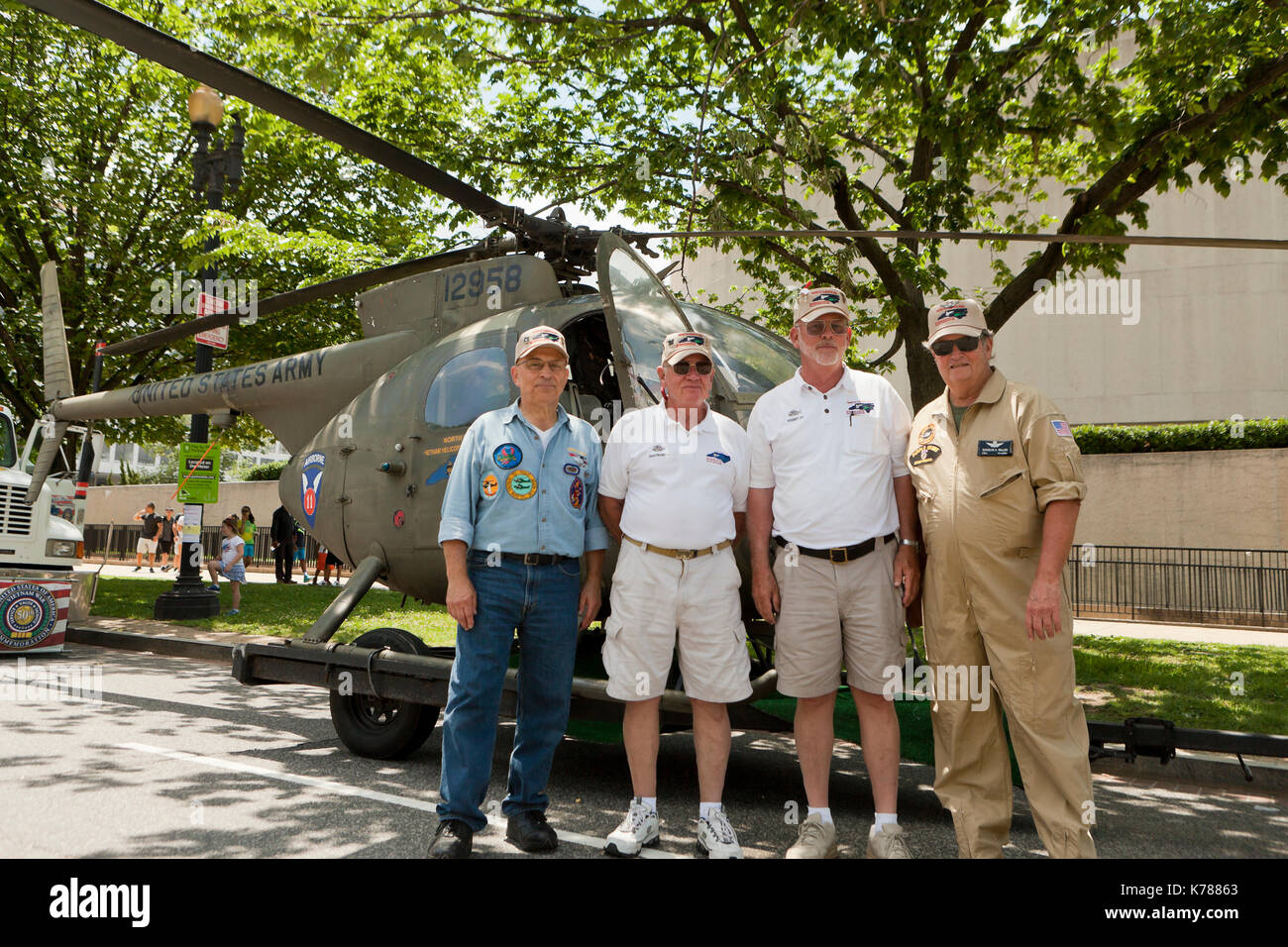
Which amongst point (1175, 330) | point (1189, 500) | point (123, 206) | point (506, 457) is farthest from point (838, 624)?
point (1175, 330)

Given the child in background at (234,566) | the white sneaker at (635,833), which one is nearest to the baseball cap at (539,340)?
the white sneaker at (635,833)

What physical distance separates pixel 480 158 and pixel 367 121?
150 centimetres

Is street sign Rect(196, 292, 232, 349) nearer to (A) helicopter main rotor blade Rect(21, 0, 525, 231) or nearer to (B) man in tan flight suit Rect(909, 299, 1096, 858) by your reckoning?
(A) helicopter main rotor blade Rect(21, 0, 525, 231)

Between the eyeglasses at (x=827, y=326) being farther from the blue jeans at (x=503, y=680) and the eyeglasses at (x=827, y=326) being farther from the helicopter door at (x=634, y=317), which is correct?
the blue jeans at (x=503, y=680)

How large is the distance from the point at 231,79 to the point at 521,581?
2.83 meters

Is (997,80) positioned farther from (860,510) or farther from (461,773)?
(461,773)

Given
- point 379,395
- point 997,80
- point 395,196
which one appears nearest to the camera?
point 379,395

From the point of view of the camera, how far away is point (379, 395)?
21.5 ft

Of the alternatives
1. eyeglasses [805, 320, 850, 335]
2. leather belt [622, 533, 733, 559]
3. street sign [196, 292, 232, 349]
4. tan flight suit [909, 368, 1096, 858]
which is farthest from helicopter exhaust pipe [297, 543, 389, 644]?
street sign [196, 292, 232, 349]

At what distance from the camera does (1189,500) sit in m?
18.1

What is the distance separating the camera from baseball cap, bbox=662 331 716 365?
414 centimetres

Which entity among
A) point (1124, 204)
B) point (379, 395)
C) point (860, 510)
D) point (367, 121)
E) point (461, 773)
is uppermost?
point (367, 121)

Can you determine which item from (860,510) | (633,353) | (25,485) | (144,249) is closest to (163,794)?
(633,353)

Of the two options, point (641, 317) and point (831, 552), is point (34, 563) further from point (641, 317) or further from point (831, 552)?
point (831, 552)
